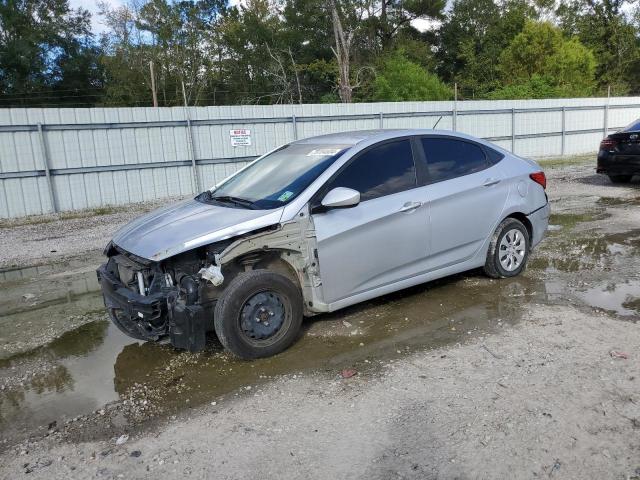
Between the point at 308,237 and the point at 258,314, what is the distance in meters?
0.71

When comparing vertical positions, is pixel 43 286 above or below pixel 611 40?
below

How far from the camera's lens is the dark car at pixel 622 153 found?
458 inches

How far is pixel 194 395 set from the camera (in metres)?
3.79

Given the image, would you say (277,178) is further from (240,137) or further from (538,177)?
(240,137)

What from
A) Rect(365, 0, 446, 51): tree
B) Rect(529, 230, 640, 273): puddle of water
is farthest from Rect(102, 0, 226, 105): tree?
Rect(529, 230, 640, 273): puddle of water

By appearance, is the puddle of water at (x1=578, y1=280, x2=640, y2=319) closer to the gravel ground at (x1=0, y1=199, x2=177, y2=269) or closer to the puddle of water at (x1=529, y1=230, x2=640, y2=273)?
the puddle of water at (x1=529, y1=230, x2=640, y2=273)

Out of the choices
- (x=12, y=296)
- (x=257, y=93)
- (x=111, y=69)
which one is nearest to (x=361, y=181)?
(x=12, y=296)

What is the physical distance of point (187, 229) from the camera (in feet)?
13.8

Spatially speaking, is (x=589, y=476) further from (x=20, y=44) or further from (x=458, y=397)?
(x=20, y=44)

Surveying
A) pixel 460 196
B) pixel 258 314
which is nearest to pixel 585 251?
pixel 460 196

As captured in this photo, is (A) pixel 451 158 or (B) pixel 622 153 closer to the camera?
(A) pixel 451 158

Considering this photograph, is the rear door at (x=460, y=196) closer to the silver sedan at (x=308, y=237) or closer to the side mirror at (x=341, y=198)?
the silver sedan at (x=308, y=237)

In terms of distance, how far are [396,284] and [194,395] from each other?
2.01 m

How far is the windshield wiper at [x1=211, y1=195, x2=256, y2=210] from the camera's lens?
4582mm
